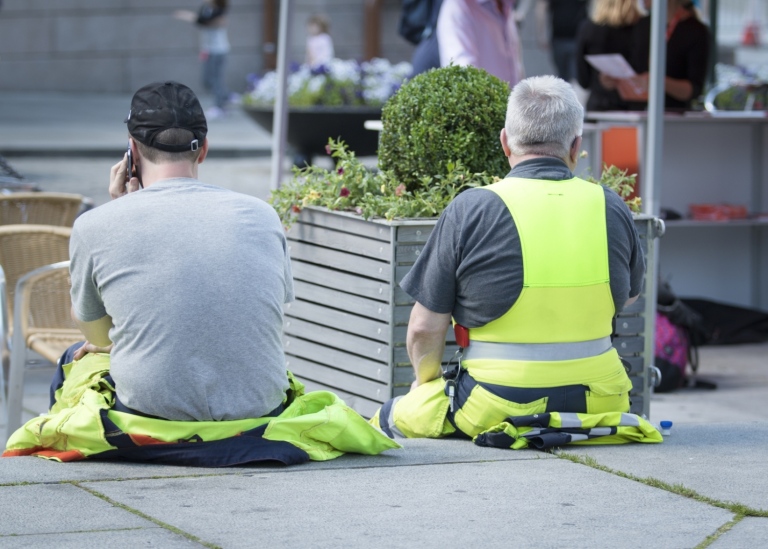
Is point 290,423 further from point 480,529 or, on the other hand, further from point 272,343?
point 480,529

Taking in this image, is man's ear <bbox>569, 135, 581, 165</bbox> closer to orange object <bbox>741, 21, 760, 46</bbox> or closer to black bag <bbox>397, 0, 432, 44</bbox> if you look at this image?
black bag <bbox>397, 0, 432, 44</bbox>

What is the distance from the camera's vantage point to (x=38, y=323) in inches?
215

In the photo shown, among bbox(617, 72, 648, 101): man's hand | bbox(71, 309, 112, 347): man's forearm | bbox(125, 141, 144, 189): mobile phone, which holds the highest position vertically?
bbox(617, 72, 648, 101): man's hand

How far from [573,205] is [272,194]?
159 cm

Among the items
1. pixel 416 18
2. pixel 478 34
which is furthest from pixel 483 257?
pixel 416 18

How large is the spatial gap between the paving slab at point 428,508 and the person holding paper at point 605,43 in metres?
4.48

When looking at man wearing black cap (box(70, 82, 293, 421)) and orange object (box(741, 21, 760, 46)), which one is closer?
man wearing black cap (box(70, 82, 293, 421))

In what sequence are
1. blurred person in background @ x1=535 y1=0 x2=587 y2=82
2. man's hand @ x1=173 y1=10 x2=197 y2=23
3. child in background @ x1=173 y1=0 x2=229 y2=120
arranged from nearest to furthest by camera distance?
1. blurred person in background @ x1=535 y1=0 x2=587 y2=82
2. child in background @ x1=173 y1=0 x2=229 y2=120
3. man's hand @ x1=173 y1=10 x2=197 y2=23

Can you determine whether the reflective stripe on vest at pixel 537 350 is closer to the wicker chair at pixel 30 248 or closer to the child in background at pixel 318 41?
the wicker chair at pixel 30 248

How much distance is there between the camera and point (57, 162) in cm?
1534

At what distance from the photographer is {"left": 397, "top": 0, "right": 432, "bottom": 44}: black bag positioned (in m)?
6.45

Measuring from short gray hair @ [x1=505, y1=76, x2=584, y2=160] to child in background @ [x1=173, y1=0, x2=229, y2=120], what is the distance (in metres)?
16.7

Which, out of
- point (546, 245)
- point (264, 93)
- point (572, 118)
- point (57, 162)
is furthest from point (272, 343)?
point (57, 162)

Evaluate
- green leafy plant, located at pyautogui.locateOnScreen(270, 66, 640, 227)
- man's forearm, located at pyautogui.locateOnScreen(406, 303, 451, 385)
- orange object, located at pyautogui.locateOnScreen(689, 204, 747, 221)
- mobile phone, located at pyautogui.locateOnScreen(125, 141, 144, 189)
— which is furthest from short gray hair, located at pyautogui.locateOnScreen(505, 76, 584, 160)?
orange object, located at pyautogui.locateOnScreen(689, 204, 747, 221)
